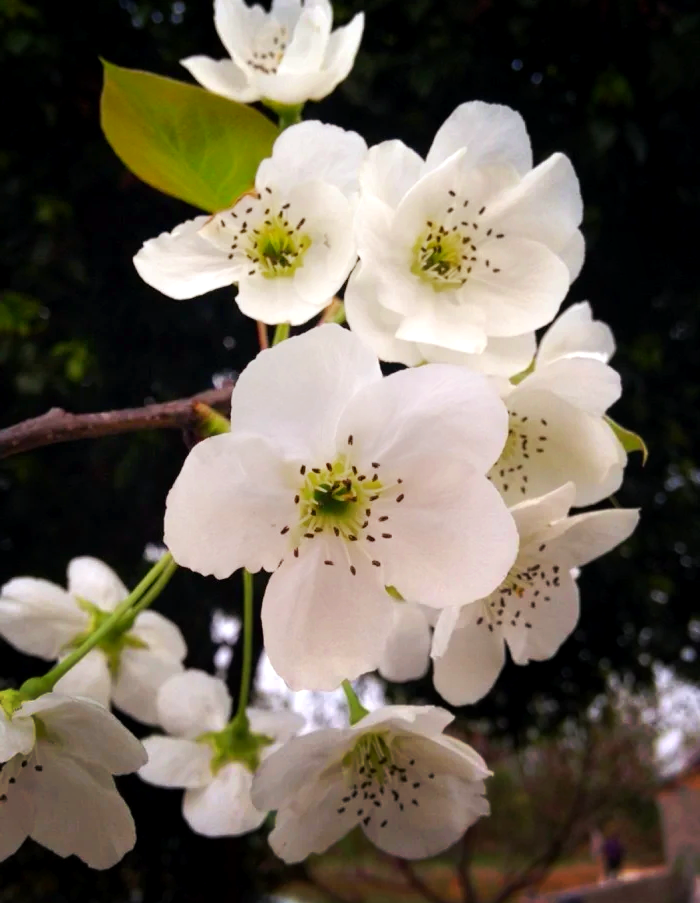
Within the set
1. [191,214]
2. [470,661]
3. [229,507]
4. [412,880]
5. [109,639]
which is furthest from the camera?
[412,880]

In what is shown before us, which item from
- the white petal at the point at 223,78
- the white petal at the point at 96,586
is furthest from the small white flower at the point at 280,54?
the white petal at the point at 96,586

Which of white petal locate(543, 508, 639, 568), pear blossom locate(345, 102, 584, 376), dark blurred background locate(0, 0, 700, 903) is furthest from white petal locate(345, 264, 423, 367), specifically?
dark blurred background locate(0, 0, 700, 903)

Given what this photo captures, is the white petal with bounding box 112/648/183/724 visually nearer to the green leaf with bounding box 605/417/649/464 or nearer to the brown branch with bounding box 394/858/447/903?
the green leaf with bounding box 605/417/649/464

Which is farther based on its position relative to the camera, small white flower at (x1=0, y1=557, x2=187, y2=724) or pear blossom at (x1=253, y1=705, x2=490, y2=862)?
small white flower at (x1=0, y1=557, x2=187, y2=724)

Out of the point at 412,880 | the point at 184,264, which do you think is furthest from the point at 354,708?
the point at 412,880

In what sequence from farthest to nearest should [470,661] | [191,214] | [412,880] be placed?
[412,880], [191,214], [470,661]

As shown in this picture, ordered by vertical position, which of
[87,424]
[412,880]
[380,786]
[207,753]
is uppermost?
[87,424]

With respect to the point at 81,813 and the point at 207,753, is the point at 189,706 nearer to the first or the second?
the point at 207,753

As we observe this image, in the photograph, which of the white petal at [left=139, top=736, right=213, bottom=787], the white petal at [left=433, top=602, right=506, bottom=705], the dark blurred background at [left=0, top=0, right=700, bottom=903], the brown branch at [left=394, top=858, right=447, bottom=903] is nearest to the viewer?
the white petal at [left=433, top=602, right=506, bottom=705]

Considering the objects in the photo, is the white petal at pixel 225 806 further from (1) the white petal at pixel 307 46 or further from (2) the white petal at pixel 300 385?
(1) the white petal at pixel 307 46
